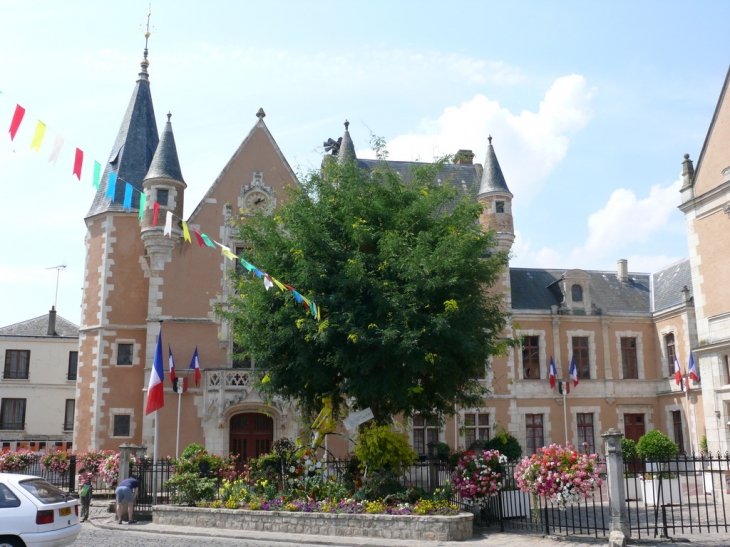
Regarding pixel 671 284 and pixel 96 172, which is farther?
pixel 671 284

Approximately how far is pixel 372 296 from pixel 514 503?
5.57m

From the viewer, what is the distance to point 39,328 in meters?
41.6

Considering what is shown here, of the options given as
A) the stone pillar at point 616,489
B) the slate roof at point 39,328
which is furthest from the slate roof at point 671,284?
the slate roof at point 39,328

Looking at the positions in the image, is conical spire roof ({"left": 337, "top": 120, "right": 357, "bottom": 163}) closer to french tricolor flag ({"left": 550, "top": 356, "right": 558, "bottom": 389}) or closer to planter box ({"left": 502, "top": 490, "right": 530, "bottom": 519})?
french tricolor flag ({"left": 550, "top": 356, "right": 558, "bottom": 389})

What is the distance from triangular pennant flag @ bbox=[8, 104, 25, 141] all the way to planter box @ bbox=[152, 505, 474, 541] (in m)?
8.87

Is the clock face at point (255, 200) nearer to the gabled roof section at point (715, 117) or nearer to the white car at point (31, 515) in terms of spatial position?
the gabled roof section at point (715, 117)

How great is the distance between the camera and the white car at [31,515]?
10.1 m

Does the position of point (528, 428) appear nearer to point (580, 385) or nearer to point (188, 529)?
point (580, 385)

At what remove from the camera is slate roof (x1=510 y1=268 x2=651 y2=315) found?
108ft

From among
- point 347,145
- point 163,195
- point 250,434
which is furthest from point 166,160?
point 250,434

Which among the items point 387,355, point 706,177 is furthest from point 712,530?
point 706,177

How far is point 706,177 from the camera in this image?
894 inches

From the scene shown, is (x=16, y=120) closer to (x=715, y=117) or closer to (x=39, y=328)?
(x=715, y=117)

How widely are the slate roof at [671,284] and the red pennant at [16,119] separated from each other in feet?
88.7
